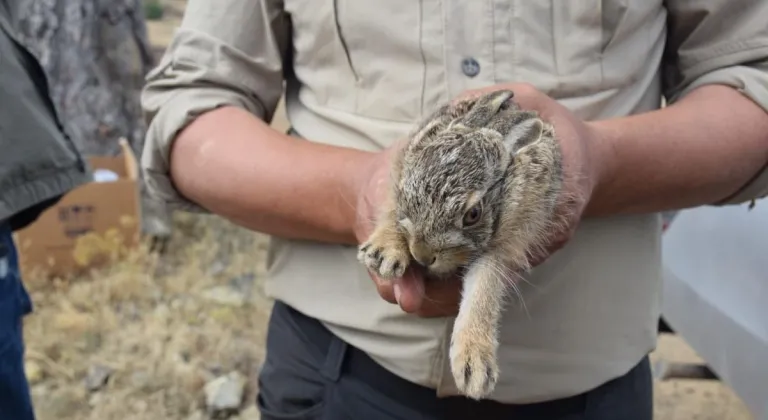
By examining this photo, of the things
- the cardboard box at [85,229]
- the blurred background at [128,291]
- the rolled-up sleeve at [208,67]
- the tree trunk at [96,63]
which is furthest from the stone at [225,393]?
the rolled-up sleeve at [208,67]

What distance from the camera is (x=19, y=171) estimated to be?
6.06 feet

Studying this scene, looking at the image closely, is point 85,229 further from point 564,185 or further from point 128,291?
point 564,185

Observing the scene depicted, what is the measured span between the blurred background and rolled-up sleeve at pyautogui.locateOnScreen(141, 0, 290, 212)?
7.09 feet

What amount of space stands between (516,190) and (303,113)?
52 centimetres

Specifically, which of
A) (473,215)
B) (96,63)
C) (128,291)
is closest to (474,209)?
(473,215)

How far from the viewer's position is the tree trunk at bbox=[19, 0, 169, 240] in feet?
14.5

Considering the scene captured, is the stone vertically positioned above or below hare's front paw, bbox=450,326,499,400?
below

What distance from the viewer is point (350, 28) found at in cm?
130

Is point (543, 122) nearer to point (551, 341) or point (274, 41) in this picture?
point (551, 341)

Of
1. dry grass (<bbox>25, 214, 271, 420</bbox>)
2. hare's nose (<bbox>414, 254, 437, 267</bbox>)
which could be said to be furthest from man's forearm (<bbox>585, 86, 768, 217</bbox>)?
dry grass (<bbox>25, 214, 271, 420</bbox>)

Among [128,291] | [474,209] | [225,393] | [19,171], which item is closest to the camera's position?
[474,209]

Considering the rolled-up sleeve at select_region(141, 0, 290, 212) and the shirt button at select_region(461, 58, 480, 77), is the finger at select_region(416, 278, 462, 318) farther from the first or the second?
the rolled-up sleeve at select_region(141, 0, 290, 212)

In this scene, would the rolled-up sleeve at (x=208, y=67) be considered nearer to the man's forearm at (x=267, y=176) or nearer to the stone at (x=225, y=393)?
the man's forearm at (x=267, y=176)

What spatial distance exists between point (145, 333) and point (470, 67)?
2.92m
